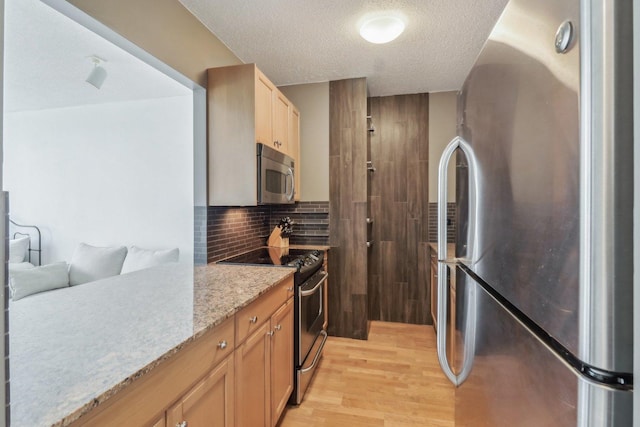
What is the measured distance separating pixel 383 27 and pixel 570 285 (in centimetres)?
211

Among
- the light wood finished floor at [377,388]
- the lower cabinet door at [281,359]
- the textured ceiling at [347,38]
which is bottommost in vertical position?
the light wood finished floor at [377,388]

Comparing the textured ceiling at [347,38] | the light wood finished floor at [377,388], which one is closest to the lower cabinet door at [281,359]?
the light wood finished floor at [377,388]

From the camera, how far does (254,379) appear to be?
55.1 inches

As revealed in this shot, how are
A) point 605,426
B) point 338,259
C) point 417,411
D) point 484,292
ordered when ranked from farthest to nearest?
point 338,259 < point 417,411 < point 484,292 < point 605,426

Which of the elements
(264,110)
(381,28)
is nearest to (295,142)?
(264,110)

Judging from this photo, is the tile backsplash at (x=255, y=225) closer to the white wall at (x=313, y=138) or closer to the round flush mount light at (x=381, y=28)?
the white wall at (x=313, y=138)

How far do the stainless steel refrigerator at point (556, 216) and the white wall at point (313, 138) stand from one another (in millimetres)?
2270

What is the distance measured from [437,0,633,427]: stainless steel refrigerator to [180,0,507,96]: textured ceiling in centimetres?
145

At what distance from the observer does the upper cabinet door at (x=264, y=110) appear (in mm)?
2150

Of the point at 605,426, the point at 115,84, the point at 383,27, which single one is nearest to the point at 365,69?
the point at 383,27

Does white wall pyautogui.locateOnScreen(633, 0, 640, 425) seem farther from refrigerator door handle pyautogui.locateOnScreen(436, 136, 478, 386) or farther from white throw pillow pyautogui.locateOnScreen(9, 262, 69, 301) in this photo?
white throw pillow pyautogui.locateOnScreen(9, 262, 69, 301)

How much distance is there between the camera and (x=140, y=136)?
10.4 feet

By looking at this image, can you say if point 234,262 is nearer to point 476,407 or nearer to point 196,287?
point 196,287

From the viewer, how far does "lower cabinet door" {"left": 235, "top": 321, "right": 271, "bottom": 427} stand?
4.17ft
